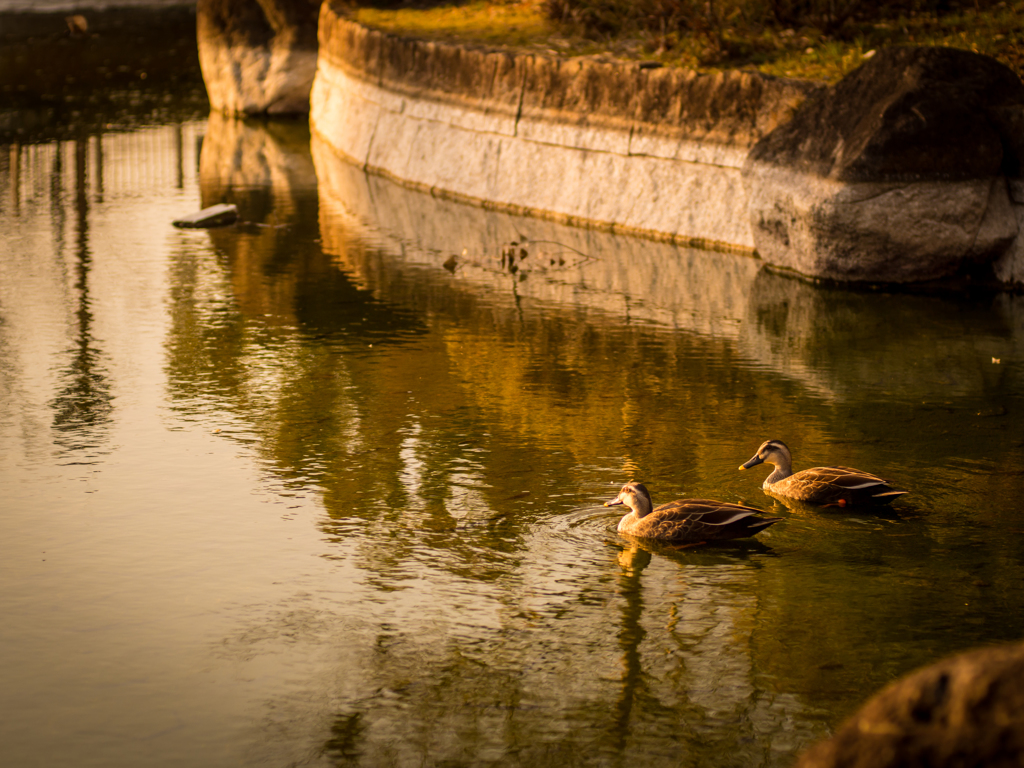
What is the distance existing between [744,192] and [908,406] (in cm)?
486

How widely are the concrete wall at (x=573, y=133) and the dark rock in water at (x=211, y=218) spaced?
9.46 ft

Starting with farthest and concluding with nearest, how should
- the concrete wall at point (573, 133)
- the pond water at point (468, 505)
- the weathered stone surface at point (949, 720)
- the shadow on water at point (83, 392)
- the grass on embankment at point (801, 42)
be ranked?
the grass on embankment at point (801, 42)
the concrete wall at point (573, 133)
the shadow on water at point (83, 392)
the pond water at point (468, 505)
the weathered stone surface at point (949, 720)

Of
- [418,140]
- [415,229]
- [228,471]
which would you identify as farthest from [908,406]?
[418,140]

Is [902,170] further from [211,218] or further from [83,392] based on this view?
[211,218]

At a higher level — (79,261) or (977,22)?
(977,22)

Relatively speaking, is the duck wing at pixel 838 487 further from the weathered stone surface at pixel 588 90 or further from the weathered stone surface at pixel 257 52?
the weathered stone surface at pixel 257 52

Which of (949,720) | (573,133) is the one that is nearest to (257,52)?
(573,133)

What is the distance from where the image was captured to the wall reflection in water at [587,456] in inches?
200

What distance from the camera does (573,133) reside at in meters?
14.8

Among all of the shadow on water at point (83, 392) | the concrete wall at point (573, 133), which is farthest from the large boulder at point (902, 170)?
the shadow on water at point (83, 392)

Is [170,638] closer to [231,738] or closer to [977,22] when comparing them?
[231,738]

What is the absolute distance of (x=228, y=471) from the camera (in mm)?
7555

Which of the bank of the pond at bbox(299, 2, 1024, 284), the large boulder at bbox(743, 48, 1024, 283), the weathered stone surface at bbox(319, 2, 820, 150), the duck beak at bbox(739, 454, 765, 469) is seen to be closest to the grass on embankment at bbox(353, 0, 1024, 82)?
the weathered stone surface at bbox(319, 2, 820, 150)

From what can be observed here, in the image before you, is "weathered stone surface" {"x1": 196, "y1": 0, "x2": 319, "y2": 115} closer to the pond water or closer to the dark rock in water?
the dark rock in water
